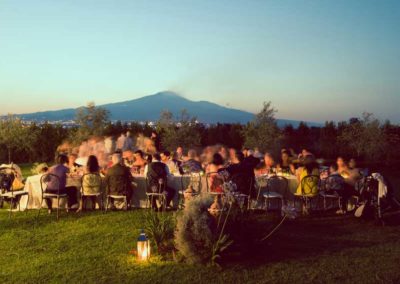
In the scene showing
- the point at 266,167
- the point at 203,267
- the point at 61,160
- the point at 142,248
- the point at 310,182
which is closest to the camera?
the point at 203,267

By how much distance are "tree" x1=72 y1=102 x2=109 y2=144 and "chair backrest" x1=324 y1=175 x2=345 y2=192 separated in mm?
18218

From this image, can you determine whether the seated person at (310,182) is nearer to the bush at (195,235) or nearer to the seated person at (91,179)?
the bush at (195,235)

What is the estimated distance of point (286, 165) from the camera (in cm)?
1191

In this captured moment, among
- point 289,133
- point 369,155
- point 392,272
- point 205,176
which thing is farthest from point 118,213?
point 289,133

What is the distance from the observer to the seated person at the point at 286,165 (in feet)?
36.5

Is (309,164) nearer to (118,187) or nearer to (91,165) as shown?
(118,187)

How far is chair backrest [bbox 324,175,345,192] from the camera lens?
1012 cm

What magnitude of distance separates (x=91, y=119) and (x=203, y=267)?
69.9ft

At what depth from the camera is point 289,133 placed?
2739 centimetres

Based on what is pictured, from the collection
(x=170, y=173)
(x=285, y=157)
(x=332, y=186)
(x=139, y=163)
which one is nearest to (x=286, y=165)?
(x=285, y=157)

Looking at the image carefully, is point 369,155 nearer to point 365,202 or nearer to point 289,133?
point 289,133

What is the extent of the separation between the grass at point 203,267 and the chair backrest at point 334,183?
0.93 m

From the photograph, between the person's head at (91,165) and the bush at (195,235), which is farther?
the person's head at (91,165)

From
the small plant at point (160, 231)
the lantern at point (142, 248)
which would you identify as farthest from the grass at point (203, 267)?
the small plant at point (160, 231)
